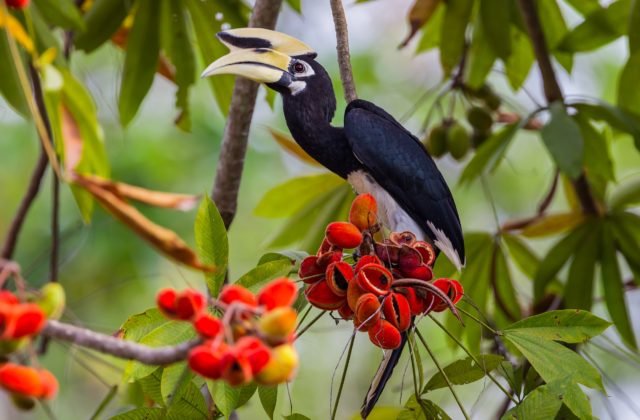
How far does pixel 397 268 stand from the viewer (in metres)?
1.32

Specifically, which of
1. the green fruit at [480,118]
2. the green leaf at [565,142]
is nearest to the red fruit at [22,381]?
the green leaf at [565,142]

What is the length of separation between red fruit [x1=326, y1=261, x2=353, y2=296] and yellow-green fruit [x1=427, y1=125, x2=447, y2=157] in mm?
1184

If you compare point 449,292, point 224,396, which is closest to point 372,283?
point 449,292

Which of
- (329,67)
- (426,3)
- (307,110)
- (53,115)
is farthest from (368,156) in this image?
(329,67)

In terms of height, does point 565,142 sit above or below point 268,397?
above

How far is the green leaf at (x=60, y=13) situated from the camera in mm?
1566

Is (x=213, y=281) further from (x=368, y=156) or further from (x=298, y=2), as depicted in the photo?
(x=298, y=2)

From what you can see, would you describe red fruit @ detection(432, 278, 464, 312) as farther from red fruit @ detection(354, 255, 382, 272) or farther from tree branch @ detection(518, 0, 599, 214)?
tree branch @ detection(518, 0, 599, 214)

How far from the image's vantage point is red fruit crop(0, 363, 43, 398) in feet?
2.44

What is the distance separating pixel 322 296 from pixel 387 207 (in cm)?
61

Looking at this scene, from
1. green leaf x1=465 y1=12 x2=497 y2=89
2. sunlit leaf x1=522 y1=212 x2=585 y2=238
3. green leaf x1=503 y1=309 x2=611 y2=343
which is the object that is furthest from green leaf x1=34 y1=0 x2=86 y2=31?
sunlit leaf x1=522 y1=212 x2=585 y2=238

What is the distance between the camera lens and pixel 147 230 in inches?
31.6

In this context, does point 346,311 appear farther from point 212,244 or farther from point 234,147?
point 234,147

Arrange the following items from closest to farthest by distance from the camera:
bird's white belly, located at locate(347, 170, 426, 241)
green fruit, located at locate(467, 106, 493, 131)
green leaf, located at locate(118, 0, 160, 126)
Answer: bird's white belly, located at locate(347, 170, 426, 241) → green leaf, located at locate(118, 0, 160, 126) → green fruit, located at locate(467, 106, 493, 131)
